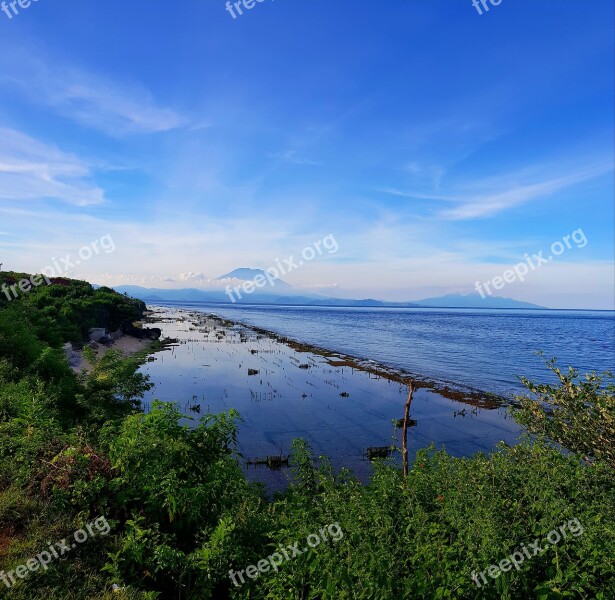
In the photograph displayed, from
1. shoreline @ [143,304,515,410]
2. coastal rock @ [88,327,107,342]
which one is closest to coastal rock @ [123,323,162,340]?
coastal rock @ [88,327,107,342]

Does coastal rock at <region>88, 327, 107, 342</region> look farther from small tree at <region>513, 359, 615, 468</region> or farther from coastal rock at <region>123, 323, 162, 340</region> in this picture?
small tree at <region>513, 359, 615, 468</region>

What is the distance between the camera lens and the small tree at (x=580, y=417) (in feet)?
37.2

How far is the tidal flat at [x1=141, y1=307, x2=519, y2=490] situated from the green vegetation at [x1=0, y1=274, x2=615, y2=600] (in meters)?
4.46

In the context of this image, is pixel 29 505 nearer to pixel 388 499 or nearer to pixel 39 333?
pixel 388 499

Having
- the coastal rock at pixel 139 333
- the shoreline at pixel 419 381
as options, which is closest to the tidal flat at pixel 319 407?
the shoreline at pixel 419 381

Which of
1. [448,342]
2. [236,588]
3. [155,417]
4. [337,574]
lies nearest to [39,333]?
[155,417]

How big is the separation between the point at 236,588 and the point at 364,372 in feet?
139

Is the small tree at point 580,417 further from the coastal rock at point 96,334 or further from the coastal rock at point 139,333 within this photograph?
the coastal rock at point 139,333

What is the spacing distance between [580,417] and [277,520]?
9.86 meters

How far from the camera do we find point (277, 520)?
942 centimetres

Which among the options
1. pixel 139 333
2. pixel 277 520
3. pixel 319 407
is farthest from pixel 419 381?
pixel 139 333

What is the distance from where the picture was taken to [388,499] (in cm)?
881

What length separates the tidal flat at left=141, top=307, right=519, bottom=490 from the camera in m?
23.8

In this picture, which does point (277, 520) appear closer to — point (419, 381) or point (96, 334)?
point (419, 381)
